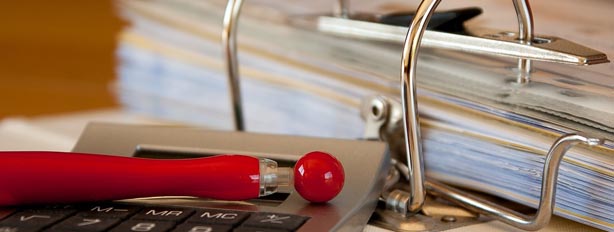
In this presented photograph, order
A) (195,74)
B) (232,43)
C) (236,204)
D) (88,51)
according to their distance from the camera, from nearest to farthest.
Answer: (236,204) → (232,43) → (195,74) → (88,51)

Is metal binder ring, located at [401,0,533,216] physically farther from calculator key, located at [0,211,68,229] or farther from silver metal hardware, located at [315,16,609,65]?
calculator key, located at [0,211,68,229]

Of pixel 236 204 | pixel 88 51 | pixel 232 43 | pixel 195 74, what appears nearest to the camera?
pixel 236 204

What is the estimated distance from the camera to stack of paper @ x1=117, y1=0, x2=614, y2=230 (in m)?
0.43

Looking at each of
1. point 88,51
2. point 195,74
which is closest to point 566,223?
point 195,74

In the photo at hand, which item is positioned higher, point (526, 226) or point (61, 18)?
point (61, 18)

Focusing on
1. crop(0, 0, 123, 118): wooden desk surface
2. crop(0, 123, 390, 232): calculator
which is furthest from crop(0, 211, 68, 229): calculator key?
crop(0, 0, 123, 118): wooden desk surface

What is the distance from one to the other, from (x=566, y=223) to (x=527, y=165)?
3 centimetres

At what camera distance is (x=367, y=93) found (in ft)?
1.78

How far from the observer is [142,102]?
0.74 m

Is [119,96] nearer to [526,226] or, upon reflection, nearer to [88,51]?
[526,226]

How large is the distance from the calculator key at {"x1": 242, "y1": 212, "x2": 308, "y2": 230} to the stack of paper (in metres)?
0.12

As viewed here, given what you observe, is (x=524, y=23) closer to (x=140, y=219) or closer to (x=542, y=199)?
(x=542, y=199)

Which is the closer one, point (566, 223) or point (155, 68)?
point (566, 223)

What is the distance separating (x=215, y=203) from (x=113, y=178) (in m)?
0.04
